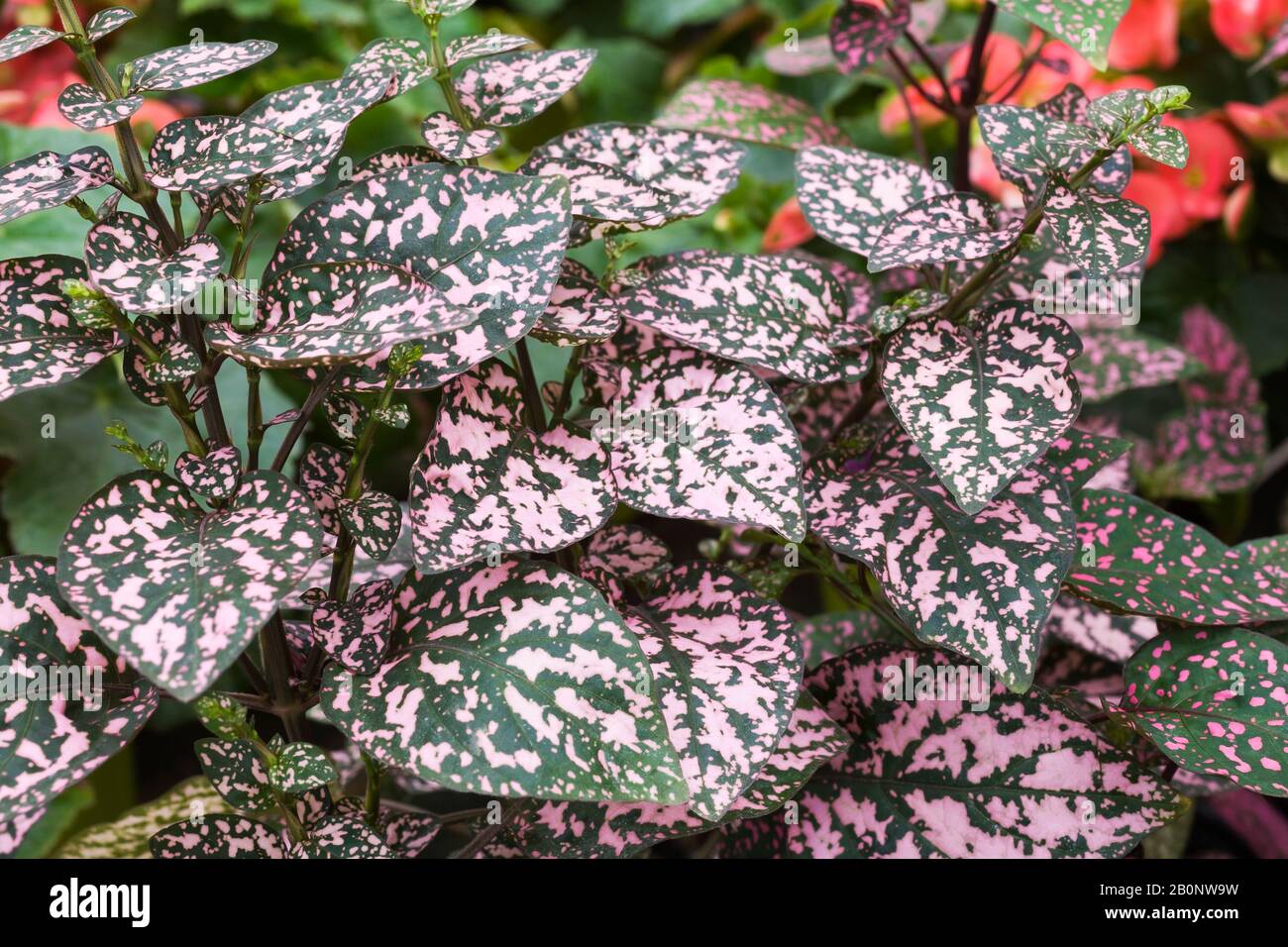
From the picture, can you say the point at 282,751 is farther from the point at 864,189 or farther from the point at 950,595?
the point at 864,189

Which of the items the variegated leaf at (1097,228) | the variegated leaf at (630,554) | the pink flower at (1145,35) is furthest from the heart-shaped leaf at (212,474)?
the pink flower at (1145,35)

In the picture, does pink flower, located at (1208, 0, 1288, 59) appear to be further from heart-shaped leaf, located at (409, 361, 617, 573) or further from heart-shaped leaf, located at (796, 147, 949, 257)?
heart-shaped leaf, located at (409, 361, 617, 573)

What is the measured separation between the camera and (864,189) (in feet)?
3.22

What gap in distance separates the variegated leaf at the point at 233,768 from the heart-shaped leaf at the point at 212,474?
19 cm

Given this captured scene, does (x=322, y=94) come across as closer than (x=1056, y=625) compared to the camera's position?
Yes

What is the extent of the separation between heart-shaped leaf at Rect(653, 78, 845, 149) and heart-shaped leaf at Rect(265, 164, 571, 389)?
A: 52cm

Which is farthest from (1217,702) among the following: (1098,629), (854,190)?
(854,190)

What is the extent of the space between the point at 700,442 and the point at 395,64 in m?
0.38

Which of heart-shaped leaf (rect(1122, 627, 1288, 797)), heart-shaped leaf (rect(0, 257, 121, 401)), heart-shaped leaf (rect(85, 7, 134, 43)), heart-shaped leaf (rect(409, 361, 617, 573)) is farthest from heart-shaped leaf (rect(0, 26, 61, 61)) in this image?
heart-shaped leaf (rect(1122, 627, 1288, 797))

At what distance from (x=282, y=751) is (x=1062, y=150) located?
→ 764mm

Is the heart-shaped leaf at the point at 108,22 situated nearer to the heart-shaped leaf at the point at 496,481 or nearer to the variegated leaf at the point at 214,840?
the heart-shaped leaf at the point at 496,481

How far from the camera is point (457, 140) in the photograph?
0.82 m

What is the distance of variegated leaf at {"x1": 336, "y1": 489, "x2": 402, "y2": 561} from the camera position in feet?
2.47
